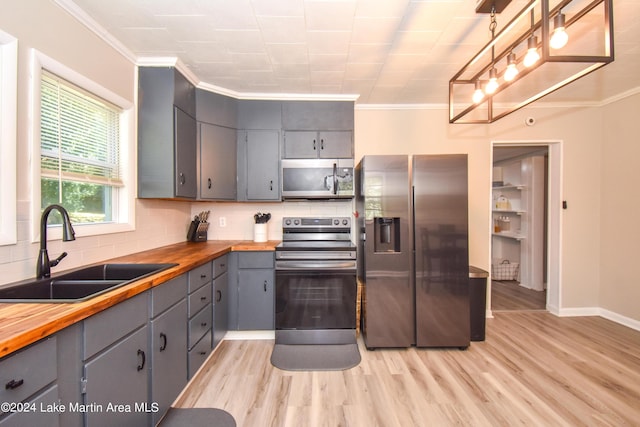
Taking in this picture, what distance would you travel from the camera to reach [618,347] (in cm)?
235

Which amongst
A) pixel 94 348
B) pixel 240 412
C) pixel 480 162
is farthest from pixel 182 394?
pixel 480 162

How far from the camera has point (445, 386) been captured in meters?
1.87

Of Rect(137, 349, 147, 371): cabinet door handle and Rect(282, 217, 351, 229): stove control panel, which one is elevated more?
Rect(282, 217, 351, 229): stove control panel

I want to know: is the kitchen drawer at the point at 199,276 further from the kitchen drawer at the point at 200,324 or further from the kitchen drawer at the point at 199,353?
the kitchen drawer at the point at 199,353

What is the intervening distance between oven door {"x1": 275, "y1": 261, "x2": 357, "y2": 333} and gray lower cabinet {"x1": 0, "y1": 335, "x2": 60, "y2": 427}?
1646 millimetres

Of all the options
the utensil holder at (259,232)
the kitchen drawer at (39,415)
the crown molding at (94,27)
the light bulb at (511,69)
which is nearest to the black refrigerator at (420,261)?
the light bulb at (511,69)

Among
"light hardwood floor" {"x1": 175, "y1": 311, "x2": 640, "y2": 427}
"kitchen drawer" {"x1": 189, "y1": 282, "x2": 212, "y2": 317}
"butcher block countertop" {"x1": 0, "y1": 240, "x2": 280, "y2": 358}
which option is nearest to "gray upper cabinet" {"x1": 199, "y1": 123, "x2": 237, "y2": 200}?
"kitchen drawer" {"x1": 189, "y1": 282, "x2": 212, "y2": 317}

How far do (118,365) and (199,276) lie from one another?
2.62 ft

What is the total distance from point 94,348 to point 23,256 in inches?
30.9

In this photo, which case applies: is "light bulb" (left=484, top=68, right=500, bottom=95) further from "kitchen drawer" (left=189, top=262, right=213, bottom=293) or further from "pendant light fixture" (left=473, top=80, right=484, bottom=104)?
"kitchen drawer" (left=189, top=262, right=213, bottom=293)

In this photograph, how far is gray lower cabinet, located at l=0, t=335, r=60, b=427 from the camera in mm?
717

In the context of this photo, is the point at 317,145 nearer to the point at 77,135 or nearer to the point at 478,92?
the point at 478,92

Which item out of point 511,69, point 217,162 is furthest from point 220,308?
point 511,69

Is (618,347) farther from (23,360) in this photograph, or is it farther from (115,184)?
(115,184)
